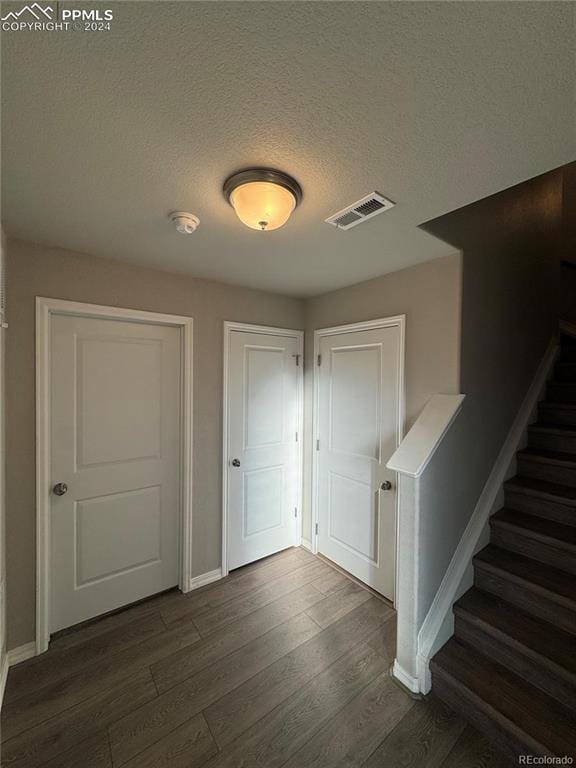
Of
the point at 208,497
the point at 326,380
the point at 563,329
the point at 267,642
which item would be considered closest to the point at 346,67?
the point at 326,380

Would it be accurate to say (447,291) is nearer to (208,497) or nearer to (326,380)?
(326,380)

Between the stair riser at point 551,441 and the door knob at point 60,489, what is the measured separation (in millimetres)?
3224

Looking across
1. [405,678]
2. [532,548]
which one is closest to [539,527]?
[532,548]

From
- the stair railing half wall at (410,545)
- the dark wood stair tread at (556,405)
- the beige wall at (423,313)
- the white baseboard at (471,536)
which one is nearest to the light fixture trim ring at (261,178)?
the beige wall at (423,313)

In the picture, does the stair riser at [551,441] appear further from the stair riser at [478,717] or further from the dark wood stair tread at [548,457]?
the stair riser at [478,717]

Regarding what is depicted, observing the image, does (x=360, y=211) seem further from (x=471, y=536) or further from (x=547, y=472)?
(x=547, y=472)

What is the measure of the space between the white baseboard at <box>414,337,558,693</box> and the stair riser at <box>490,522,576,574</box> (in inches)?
4.3

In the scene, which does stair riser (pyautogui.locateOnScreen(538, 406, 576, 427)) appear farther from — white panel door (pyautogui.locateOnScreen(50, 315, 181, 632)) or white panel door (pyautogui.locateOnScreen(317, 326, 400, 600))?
white panel door (pyautogui.locateOnScreen(50, 315, 181, 632))

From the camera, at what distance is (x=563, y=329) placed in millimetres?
2922

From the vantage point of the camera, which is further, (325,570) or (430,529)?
(325,570)

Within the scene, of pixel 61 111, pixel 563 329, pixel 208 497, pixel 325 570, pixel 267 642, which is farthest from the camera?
pixel 563 329

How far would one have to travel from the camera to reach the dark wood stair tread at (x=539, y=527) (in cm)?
170

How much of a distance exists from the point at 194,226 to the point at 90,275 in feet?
2.90

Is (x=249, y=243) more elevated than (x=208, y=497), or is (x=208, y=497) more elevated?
(x=249, y=243)
